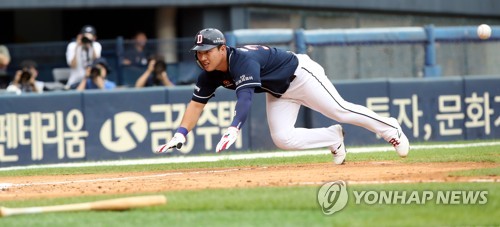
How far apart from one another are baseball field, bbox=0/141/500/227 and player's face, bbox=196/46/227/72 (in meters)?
1.06

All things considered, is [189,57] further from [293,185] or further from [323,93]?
[293,185]

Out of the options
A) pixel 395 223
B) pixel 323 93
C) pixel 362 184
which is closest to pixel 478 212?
pixel 395 223

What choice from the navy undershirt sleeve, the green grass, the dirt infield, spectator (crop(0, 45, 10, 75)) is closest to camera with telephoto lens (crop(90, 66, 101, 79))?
spectator (crop(0, 45, 10, 75))

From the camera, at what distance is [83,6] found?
2078 centimetres

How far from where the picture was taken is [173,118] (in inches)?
657

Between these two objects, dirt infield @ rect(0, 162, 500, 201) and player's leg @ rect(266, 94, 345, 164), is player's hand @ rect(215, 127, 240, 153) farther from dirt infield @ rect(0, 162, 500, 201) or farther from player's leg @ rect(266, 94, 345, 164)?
player's leg @ rect(266, 94, 345, 164)

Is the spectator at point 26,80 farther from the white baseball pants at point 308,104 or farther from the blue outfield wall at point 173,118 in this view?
the white baseball pants at point 308,104

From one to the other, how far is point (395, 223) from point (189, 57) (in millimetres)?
11073

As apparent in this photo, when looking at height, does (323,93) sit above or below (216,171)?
above

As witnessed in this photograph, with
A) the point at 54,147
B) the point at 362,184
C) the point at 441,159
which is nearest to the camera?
the point at 362,184

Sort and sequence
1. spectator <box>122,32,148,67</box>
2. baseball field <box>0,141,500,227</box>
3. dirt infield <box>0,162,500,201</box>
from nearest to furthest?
1. baseball field <box>0,141,500,227</box>
2. dirt infield <box>0,162,500,201</box>
3. spectator <box>122,32,148,67</box>

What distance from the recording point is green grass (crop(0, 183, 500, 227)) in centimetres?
747

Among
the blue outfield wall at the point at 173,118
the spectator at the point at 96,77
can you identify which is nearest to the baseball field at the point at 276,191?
the blue outfield wall at the point at 173,118

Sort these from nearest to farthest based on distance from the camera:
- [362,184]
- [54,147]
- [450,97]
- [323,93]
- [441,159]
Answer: [362,184] → [323,93] → [441,159] → [54,147] → [450,97]
